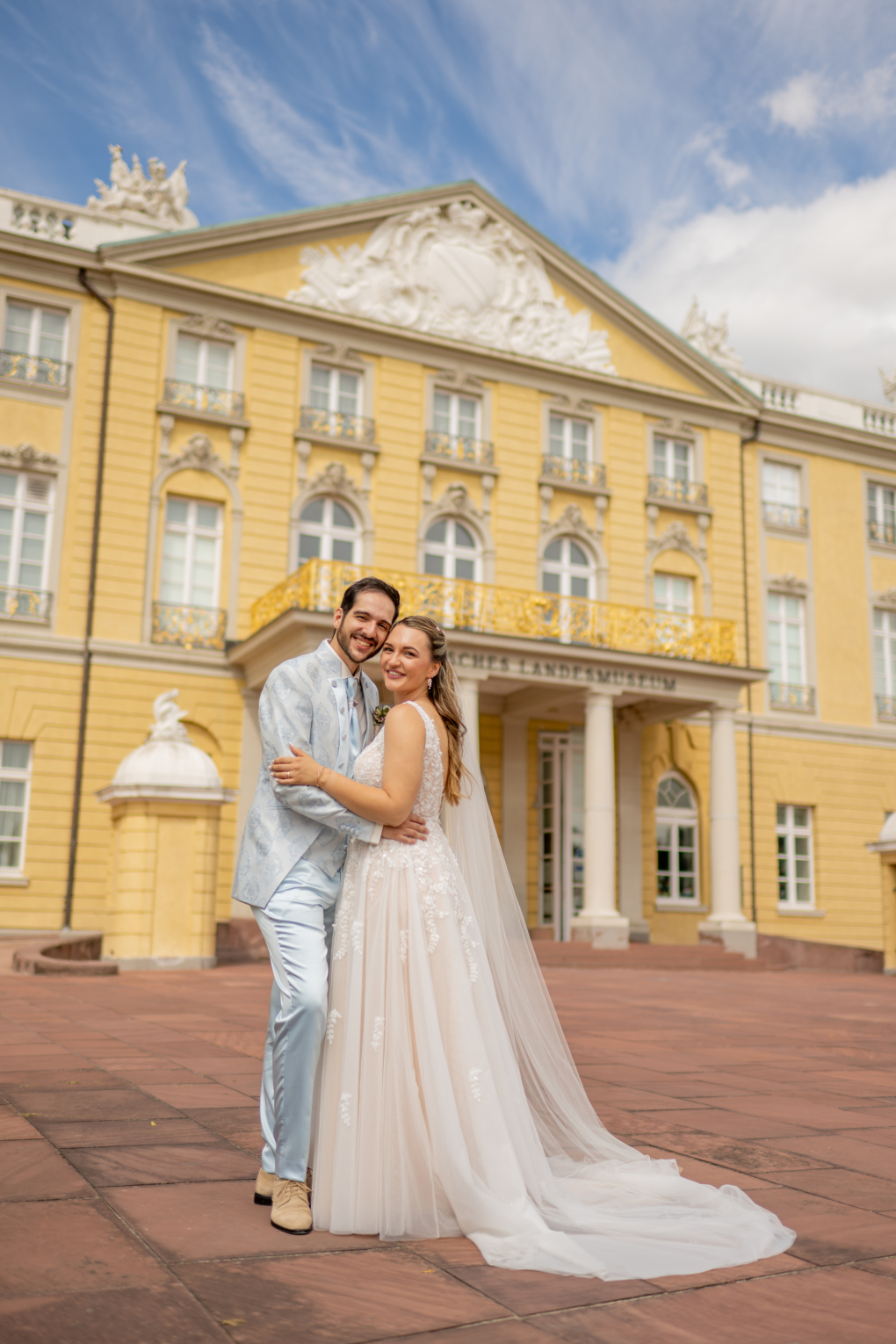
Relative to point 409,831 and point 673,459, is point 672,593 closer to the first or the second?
point 673,459

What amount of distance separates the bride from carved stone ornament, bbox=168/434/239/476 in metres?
17.0

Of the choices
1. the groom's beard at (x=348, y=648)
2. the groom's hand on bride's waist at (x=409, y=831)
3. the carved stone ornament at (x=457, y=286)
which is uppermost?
the carved stone ornament at (x=457, y=286)

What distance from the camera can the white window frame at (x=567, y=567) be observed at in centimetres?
2266

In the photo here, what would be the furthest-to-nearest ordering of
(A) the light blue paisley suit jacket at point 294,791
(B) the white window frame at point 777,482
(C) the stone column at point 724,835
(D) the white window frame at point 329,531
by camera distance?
(B) the white window frame at point 777,482 → (D) the white window frame at point 329,531 → (C) the stone column at point 724,835 → (A) the light blue paisley suit jacket at point 294,791

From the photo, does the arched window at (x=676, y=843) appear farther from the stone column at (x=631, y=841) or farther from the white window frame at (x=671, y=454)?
the white window frame at (x=671, y=454)

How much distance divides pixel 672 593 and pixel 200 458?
384 inches

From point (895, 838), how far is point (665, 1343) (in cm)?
1793

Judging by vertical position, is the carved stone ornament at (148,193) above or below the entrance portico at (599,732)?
above

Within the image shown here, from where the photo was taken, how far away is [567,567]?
75.0 ft

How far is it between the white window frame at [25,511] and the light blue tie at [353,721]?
16140 millimetres

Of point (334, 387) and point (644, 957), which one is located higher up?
point (334, 387)

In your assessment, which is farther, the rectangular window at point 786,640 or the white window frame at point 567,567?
the rectangular window at point 786,640

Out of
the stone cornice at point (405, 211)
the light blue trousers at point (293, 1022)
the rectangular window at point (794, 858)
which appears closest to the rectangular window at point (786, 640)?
the rectangular window at point (794, 858)

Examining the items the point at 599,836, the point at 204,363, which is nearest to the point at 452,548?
the point at 204,363
